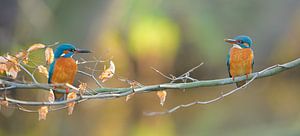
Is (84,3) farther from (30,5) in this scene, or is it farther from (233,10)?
(233,10)

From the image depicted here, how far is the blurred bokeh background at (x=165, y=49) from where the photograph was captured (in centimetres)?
745

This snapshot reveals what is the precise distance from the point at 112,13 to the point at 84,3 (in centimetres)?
38

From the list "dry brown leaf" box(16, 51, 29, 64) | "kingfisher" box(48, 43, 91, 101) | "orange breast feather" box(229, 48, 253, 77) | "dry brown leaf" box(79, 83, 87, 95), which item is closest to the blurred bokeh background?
"kingfisher" box(48, 43, 91, 101)

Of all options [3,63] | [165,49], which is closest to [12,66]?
[3,63]

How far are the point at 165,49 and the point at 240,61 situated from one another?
5854mm

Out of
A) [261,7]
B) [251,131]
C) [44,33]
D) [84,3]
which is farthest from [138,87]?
[251,131]

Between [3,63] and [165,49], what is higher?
[165,49]

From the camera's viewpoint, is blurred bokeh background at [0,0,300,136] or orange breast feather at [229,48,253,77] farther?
blurred bokeh background at [0,0,300,136]

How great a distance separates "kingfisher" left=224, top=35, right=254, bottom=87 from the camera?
3.89 m

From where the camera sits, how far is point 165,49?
9789mm

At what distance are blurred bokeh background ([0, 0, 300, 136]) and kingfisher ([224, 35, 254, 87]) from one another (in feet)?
10.6

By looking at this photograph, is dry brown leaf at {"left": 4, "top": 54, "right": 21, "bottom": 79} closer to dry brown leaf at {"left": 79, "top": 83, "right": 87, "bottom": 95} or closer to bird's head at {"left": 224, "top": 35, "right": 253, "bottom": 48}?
dry brown leaf at {"left": 79, "top": 83, "right": 87, "bottom": 95}

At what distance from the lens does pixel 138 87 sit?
3480mm

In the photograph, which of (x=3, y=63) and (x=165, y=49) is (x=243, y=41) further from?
(x=165, y=49)
